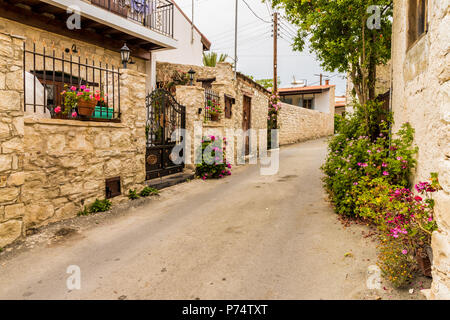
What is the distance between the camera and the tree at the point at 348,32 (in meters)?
6.00

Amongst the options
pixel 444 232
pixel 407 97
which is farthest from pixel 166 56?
pixel 444 232

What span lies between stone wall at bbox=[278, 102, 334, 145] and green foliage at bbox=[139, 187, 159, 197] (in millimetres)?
10332

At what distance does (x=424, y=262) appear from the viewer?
279 centimetres

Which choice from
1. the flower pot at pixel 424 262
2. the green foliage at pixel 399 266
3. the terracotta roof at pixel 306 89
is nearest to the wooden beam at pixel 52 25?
the green foliage at pixel 399 266

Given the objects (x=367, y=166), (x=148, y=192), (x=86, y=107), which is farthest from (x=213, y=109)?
(x=367, y=166)

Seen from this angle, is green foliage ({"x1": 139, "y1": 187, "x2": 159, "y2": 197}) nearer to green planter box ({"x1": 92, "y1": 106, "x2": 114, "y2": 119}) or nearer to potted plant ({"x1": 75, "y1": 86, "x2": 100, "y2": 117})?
green planter box ({"x1": 92, "y1": 106, "x2": 114, "y2": 119})

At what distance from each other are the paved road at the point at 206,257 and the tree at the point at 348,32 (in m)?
3.31

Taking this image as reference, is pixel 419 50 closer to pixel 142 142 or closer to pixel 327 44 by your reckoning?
pixel 327 44

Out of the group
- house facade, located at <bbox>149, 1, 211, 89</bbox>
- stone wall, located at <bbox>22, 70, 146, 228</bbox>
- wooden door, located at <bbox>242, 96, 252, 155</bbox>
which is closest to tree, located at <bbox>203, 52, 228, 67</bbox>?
house facade, located at <bbox>149, 1, 211, 89</bbox>

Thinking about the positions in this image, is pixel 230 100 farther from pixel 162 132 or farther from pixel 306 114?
pixel 306 114

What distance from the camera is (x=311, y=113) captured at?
20328mm

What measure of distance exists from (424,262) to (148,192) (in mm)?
4785

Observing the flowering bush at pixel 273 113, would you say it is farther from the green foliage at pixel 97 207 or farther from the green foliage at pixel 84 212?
the green foliage at pixel 84 212

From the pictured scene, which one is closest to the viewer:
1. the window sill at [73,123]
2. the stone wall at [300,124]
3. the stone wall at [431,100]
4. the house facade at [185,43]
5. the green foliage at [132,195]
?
the stone wall at [431,100]
